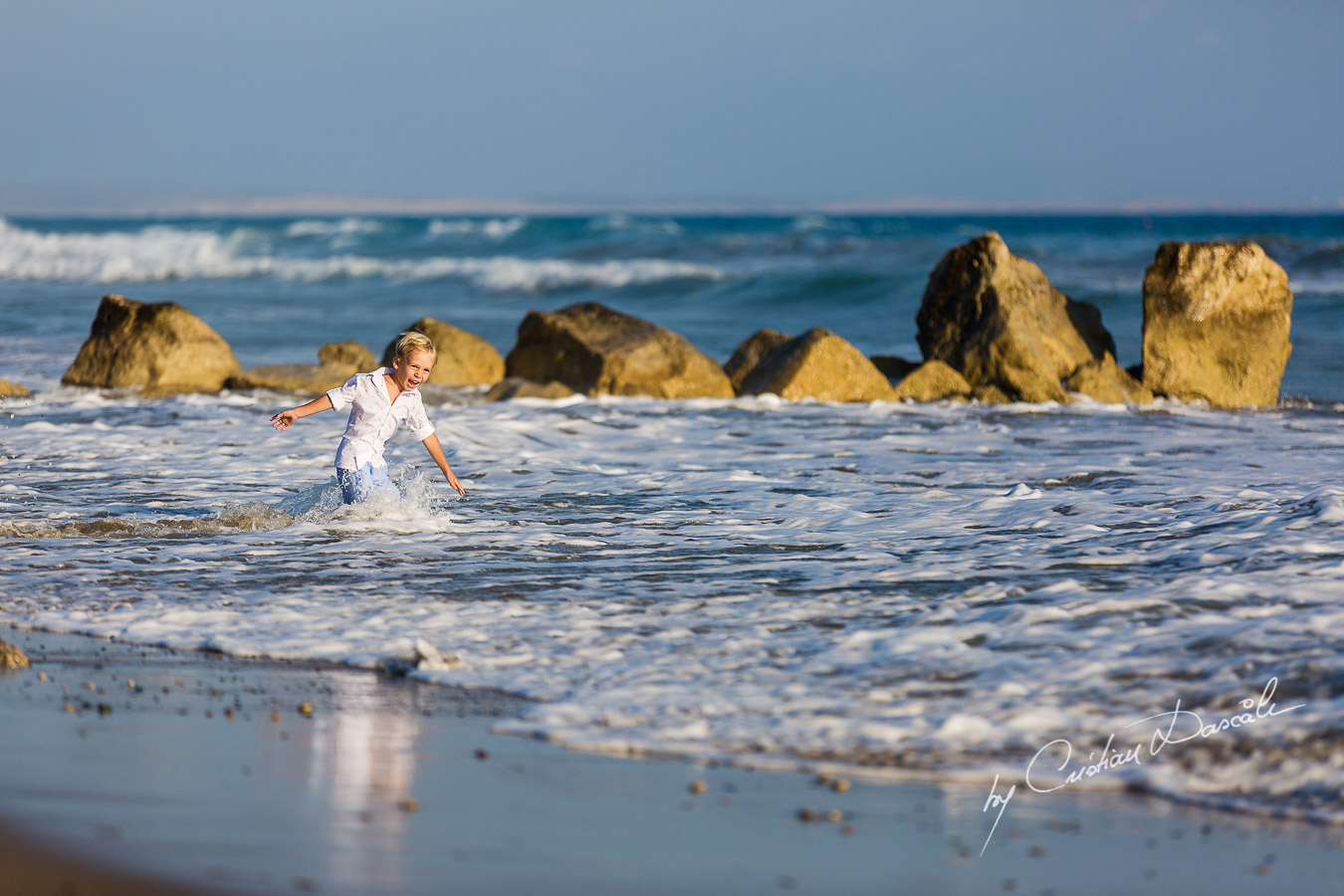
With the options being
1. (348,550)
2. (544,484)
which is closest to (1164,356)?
(544,484)

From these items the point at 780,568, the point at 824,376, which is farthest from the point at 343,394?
the point at 824,376

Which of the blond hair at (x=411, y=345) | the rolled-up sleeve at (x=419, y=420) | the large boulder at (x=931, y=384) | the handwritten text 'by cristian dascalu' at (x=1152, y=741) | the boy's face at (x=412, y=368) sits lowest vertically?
the handwritten text 'by cristian dascalu' at (x=1152, y=741)

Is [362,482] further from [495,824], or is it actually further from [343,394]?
[495,824]

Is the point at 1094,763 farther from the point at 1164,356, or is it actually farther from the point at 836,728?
the point at 1164,356

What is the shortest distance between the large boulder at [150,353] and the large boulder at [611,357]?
3350mm

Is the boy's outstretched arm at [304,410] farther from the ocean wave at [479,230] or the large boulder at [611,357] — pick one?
the ocean wave at [479,230]

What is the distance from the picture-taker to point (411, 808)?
328cm

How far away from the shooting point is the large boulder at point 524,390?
42.5 feet

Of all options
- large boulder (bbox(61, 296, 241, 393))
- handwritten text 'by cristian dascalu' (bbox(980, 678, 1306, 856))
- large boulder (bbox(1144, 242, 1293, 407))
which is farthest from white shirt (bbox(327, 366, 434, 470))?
large boulder (bbox(1144, 242, 1293, 407))

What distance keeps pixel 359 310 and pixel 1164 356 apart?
17154 millimetres

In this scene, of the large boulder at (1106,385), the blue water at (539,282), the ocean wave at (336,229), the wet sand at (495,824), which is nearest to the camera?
the wet sand at (495,824)

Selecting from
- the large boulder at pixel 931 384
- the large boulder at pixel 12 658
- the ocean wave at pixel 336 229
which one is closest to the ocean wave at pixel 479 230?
the ocean wave at pixel 336 229

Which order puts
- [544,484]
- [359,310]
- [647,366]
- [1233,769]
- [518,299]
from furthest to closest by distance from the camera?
[518,299] < [359,310] < [647,366] < [544,484] < [1233,769]

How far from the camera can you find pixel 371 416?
7.11m
